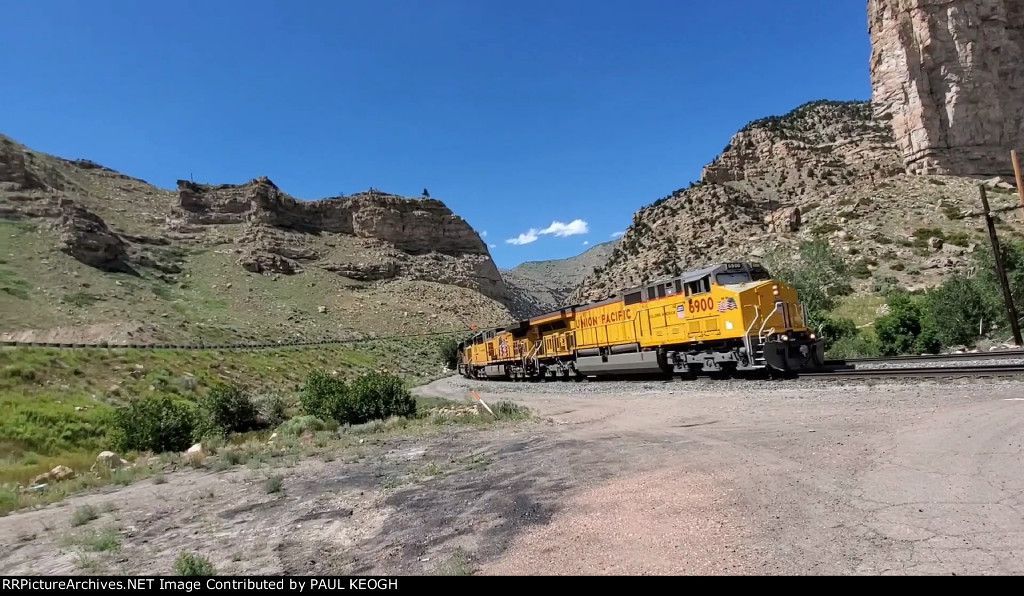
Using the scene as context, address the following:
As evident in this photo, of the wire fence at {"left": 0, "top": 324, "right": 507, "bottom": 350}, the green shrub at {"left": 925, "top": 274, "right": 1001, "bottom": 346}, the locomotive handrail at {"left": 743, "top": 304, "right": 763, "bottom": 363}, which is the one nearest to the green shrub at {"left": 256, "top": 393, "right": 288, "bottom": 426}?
the wire fence at {"left": 0, "top": 324, "right": 507, "bottom": 350}

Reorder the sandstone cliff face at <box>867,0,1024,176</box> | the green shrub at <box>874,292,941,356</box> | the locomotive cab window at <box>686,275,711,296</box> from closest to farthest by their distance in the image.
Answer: the locomotive cab window at <box>686,275,711,296</box> < the green shrub at <box>874,292,941,356</box> < the sandstone cliff face at <box>867,0,1024,176</box>

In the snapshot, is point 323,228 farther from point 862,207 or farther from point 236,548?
point 236,548

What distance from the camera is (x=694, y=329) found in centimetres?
1812

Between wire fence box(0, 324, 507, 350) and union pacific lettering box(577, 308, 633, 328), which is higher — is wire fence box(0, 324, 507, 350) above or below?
above

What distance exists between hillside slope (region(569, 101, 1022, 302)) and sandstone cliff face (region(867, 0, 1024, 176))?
3.70 m

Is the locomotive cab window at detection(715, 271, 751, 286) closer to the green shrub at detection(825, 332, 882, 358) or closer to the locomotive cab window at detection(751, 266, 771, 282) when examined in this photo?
the locomotive cab window at detection(751, 266, 771, 282)

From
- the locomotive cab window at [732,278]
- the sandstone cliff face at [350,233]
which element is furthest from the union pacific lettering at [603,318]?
the sandstone cliff face at [350,233]

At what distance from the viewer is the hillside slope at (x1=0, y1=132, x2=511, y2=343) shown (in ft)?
174

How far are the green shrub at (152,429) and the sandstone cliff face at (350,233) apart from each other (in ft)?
219

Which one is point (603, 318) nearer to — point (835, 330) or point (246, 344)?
point (835, 330)

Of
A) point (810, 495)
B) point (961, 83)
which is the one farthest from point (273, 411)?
point (961, 83)

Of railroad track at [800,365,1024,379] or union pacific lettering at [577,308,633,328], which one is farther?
union pacific lettering at [577,308,633,328]

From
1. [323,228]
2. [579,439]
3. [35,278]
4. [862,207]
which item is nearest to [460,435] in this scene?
[579,439]

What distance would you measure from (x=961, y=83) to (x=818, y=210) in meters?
26.4
